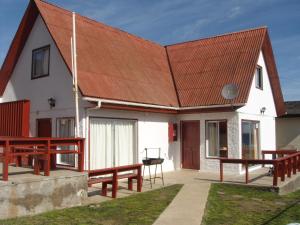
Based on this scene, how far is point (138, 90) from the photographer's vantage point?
47.5ft

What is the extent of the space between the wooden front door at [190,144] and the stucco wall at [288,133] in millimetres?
8356

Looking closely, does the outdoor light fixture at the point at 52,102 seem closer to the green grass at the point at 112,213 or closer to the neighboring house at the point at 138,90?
the neighboring house at the point at 138,90

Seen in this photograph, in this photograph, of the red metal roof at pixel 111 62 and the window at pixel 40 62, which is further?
the window at pixel 40 62

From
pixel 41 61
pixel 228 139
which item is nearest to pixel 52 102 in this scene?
pixel 41 61

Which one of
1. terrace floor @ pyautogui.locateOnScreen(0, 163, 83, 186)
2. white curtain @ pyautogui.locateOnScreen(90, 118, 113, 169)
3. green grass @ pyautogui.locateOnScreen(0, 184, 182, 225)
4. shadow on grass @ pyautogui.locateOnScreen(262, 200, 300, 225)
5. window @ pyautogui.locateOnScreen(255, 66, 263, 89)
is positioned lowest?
shadow on grass @ pyautogui.locateOnScreen(262, 200, 300, 225)

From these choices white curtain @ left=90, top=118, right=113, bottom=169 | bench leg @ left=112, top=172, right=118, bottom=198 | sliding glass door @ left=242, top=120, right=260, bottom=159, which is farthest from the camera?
sliding glass door @ left=242, top=120, right=260, bottom=159

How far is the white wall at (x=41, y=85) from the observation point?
13.1 meters

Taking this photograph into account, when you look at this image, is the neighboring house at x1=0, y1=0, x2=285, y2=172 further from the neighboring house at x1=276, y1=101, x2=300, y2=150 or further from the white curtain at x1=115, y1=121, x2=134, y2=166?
the neighboring house at x1=276, y1=101, x2=300, y2=150

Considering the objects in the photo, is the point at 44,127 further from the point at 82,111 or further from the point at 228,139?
the point at 228,139

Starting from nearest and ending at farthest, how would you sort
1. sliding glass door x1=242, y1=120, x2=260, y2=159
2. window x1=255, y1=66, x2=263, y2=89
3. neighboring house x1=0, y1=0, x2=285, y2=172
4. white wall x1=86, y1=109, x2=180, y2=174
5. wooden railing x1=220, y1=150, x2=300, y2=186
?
1. wooden railing x1=220, y1=150, x2=300, y2=186
2. neighboring house x1=0, y1=0, x2=285, y2=172
3. white wall x1=86, y1=109, x2=180, y2=174
4. sliding glass door x1=242, y1=120, x2=260, y2=159
5. window x1=255, y1=66, x2=263, y2=89

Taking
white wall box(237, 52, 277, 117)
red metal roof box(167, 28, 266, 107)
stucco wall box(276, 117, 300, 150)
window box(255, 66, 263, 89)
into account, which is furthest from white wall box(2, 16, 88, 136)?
stucco wall box(276, 117, 300, 150)

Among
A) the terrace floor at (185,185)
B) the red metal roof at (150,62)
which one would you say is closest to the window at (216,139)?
the terrace floor at (185,185)

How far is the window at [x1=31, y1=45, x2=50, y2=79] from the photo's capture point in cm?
1398

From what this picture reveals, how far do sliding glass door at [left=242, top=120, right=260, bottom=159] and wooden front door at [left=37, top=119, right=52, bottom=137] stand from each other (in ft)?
26.7
